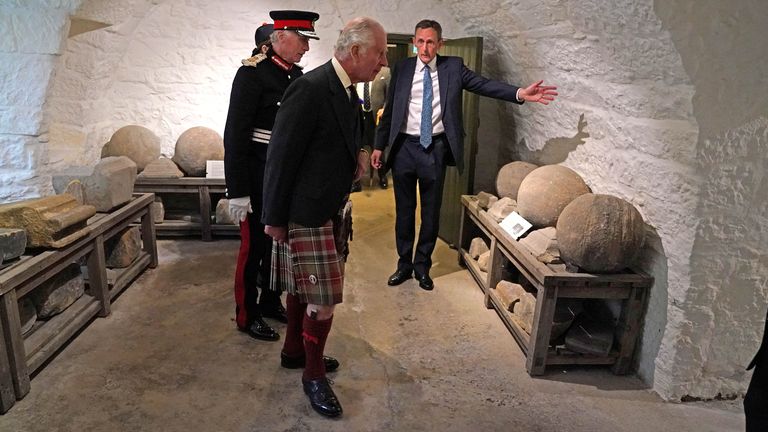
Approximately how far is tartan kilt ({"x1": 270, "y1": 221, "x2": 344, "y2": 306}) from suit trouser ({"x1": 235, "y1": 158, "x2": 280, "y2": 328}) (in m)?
0.67

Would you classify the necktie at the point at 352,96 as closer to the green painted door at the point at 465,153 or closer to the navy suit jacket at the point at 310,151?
the navy suit jacket at the point at 310,151

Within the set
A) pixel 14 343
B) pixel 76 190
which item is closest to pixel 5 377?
pixel 14 343

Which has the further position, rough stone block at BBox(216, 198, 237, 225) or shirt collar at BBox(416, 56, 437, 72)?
rough stone block at BBox(216, 198, 237, 225)

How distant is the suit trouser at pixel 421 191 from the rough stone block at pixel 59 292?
6.82 feet

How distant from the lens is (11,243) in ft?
8.11

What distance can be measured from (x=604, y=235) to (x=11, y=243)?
279cm

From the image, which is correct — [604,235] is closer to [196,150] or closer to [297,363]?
[297,363]

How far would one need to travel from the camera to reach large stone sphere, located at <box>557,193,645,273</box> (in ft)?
8.48

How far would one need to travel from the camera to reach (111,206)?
344cm

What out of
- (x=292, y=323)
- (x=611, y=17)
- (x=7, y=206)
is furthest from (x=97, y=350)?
(x=611, y=17)

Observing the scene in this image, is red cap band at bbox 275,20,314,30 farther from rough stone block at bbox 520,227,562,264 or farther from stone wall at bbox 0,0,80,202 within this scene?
stone wall at bbox 0,0,80,202

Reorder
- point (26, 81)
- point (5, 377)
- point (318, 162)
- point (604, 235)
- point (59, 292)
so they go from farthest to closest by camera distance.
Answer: point (26, 81)
point (59, 292)
point (604, 235)
point (5, 377)
point (318, 162)

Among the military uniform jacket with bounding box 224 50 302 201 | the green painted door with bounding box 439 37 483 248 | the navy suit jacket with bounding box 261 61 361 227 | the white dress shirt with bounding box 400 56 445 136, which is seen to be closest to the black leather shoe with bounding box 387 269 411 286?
the green painted door with bounding box 439 37 483 248

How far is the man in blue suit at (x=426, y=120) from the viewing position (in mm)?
3658
